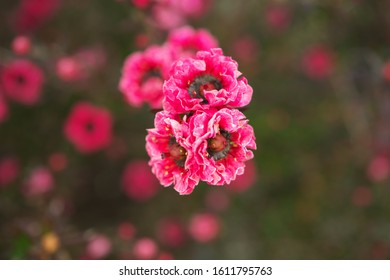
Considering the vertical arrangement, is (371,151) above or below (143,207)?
above

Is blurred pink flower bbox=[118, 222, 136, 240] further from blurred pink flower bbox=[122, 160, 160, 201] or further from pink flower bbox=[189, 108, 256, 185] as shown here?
pink flower bbox=[189, 108, 256, 185]

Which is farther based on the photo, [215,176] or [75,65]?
[75,65]

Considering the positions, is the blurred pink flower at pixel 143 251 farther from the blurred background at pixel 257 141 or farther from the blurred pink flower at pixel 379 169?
the blurred pink flower at pixel 379 169

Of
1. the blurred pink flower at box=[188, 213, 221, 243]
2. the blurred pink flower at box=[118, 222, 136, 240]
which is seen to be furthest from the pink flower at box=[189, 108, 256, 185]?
the blurred pink flower at box=[188, 213, 221, 243]

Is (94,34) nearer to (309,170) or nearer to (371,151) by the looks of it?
(309,170)

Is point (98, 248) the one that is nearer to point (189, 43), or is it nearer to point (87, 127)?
point (87, 127)

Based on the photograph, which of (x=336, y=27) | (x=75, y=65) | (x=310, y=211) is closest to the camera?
(x=75, y=65)

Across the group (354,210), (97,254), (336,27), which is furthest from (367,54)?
(97,254)
